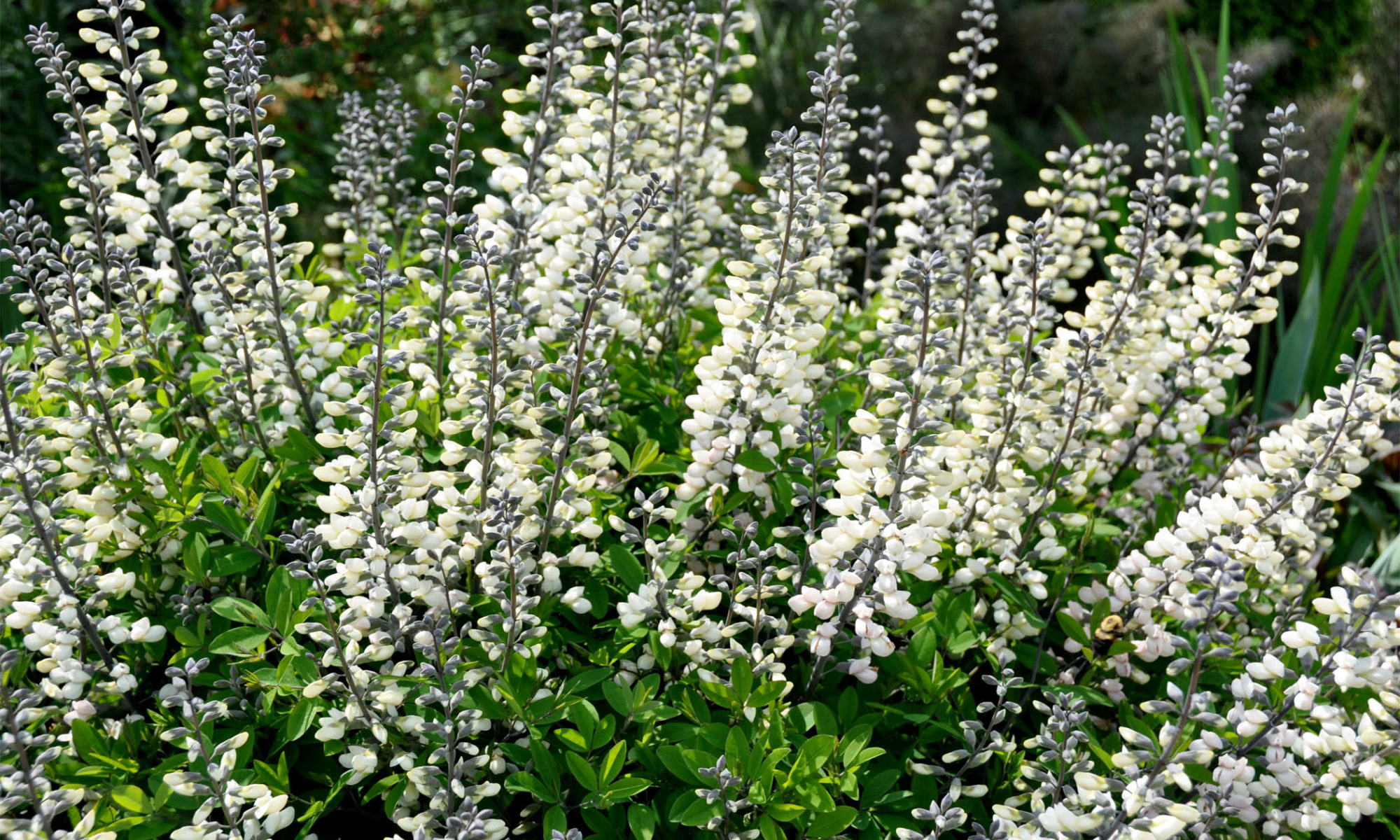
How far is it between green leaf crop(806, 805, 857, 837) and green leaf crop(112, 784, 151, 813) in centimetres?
103

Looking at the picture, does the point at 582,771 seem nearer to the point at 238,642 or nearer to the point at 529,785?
the point at 529,785

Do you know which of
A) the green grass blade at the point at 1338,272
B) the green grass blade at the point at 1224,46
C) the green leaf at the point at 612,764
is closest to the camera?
the green leaf at the point at 612,764

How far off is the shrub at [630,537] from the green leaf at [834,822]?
0.04 ft

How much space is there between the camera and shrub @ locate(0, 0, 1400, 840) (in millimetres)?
1715

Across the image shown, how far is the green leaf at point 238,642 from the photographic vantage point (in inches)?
71.1

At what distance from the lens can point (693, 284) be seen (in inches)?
106

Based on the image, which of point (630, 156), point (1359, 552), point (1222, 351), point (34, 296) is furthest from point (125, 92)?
point (1359, 552)

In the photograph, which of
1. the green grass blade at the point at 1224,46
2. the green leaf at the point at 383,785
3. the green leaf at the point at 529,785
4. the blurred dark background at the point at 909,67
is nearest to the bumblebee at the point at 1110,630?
the green leaf at the point at 529,785

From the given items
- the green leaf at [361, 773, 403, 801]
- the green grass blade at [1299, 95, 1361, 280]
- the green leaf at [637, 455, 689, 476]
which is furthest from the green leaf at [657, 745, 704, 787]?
the green grass blade at [1299, 95, 1361, 280]

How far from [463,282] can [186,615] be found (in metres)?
0.77

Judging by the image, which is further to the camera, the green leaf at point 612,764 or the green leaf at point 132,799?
the green leaf at point 612,764

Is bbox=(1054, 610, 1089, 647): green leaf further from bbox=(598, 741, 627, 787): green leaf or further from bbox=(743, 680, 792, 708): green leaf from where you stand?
bbox=(598, 741, 627, 787): green leaf

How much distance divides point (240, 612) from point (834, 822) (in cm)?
106

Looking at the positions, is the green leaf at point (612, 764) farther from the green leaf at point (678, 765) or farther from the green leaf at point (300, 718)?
the green leaf at point (300, 718)
